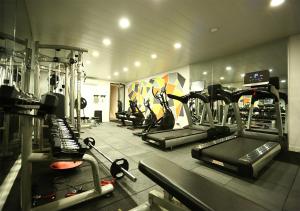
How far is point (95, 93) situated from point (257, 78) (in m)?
8.95

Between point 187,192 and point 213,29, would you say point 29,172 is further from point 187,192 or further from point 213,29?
point 213,29

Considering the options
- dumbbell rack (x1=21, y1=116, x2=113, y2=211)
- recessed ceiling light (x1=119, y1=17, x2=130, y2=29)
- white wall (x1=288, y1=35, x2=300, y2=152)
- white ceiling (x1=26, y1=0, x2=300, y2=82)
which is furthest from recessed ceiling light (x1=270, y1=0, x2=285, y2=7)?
dumbbell rack (x1=21, y1=116, x2=113, y2=211)

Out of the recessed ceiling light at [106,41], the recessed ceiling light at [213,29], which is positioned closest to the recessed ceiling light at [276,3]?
the recessed ceiling light at [213,29]

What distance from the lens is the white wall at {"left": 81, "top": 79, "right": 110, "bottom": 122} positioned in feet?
31.7

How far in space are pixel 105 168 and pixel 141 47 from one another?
395 cm

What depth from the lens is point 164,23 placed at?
3.49 m

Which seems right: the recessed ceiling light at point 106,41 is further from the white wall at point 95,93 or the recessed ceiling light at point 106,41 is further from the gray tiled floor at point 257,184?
the white wall at point 95,93

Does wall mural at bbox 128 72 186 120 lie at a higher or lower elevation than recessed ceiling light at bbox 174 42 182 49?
lower

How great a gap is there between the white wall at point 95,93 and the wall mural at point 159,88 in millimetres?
1874

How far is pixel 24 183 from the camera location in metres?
1.30

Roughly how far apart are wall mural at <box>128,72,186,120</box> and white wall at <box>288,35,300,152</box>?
394 centimetres

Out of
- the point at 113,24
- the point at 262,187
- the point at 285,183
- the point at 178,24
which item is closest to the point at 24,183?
the point at 262,187

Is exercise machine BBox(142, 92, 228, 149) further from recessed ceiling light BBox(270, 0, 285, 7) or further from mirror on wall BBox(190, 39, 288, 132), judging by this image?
recessed ceiling light BBox(270, 0, 285, 7)

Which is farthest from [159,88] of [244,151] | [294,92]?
[244,151]
